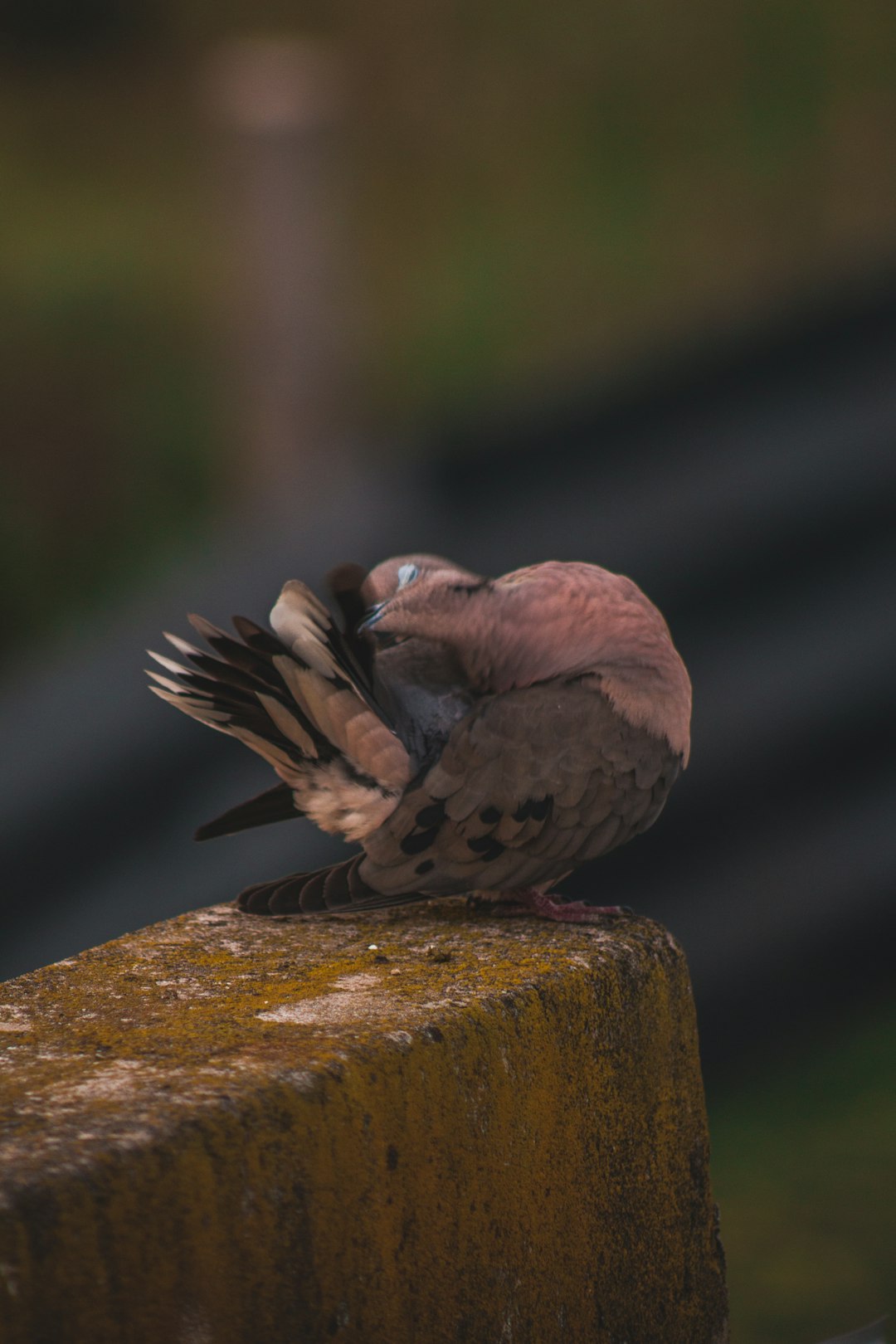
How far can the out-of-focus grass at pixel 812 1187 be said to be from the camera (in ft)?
11.2

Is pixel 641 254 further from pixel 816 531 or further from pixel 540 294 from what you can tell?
pixel 816 531

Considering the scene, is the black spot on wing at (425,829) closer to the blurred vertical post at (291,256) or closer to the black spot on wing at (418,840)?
the black spot on wing at (418,840)

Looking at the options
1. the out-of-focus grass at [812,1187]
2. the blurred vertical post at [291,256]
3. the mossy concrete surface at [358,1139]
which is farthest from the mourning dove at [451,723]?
the blurred vertical post at [291,256]

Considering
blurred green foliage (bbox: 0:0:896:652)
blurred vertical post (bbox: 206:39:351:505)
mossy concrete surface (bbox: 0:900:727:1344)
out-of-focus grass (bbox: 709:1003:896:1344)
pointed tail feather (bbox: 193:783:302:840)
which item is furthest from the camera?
blurred green foliage (bbox: 0:0:896:652)

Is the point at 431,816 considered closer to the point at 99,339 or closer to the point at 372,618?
the point at 372,618

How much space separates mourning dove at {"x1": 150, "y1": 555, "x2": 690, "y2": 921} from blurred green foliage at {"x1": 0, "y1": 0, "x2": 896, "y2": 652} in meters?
6.51

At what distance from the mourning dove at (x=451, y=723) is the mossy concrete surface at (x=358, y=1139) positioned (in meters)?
0.11

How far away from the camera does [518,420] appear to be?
16.2 ft

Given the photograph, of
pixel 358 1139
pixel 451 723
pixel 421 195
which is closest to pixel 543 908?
pixel 451 723

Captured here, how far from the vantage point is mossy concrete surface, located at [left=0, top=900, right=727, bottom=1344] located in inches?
56.6

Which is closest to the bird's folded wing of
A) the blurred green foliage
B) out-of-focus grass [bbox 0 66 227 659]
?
out-of-focus grass [bbox 0 66 227 659]

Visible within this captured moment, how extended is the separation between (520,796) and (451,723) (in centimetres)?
20

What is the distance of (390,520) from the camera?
4.82 meters

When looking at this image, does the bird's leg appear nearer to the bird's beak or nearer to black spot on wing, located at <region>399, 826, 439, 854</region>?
black spot on wing, located at <region>399, 826, 439, 854</region>
